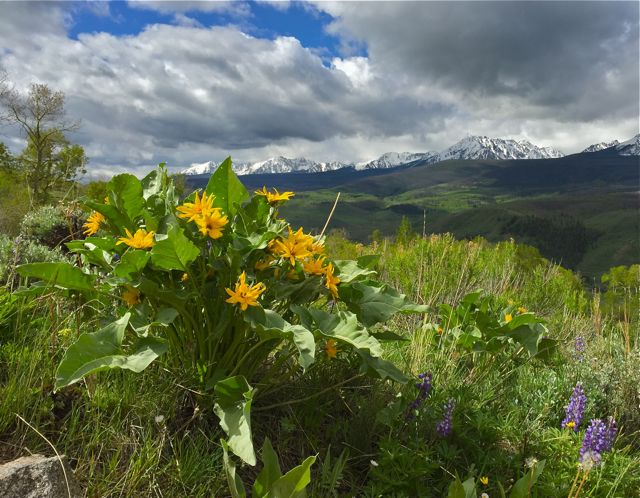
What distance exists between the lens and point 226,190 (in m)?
1.90

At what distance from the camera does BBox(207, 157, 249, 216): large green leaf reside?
188cm

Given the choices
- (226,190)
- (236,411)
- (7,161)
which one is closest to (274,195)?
(226,190)

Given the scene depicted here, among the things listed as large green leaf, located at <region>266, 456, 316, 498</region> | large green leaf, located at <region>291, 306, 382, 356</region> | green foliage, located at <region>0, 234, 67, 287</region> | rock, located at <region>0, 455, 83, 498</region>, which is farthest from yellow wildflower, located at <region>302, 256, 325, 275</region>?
green foliage, located at <region>0, 234, 67, 287</region>

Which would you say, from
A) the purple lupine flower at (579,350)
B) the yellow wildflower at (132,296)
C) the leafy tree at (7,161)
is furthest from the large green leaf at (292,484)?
the leafy tree at (7,161)

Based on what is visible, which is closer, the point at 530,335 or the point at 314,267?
the point at 314,267

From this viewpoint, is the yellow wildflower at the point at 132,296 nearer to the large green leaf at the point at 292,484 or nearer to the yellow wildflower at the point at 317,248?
the yellow wildflower at the point at 317,248

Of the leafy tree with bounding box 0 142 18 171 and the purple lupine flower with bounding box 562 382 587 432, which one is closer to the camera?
the purple lupine flower with bounding box 562 382 587 432

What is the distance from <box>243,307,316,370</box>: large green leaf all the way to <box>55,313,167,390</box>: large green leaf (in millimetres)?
347

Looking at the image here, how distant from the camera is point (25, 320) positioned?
7.17 feet

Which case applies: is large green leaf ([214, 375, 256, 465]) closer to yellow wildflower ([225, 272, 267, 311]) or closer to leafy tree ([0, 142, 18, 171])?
yellow wildflower ([225, 272, 267, 311])

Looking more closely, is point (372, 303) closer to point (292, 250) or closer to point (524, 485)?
point (292, 250)

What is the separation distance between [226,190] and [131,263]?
0.52 m

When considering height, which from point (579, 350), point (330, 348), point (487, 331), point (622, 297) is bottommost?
point (622, 297)

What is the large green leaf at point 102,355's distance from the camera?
1425mm
